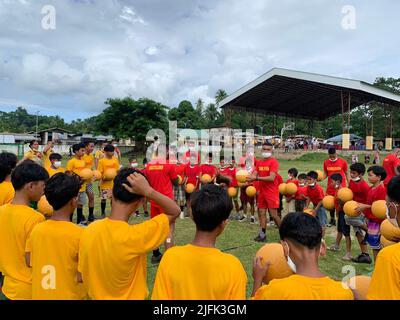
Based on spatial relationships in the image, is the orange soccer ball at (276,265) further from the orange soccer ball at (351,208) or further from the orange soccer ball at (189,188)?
the orange soccer ball at (189,188)

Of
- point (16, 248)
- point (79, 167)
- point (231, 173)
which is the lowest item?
point (16, 248)

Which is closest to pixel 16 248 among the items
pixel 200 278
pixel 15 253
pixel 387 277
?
pixel 15 253

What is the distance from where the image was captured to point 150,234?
215cm

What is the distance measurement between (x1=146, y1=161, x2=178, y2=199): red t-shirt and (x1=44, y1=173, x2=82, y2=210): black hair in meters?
3.40

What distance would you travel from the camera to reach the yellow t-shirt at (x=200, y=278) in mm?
1851

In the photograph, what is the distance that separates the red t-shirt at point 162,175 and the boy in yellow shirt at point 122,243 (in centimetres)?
369

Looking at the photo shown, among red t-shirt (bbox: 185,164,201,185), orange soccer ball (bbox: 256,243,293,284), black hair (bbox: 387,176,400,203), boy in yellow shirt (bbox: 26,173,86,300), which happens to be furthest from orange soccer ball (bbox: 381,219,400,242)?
red t-shirt (bbox: 185,164,201,185)

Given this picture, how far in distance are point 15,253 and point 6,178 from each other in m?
1.72

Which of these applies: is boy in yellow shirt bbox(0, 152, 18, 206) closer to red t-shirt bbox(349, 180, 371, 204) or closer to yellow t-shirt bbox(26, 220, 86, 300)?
yellow t-shirt bbox(26, 220, 86, 300)

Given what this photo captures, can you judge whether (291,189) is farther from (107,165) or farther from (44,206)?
(44,206)

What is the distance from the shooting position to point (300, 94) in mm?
33156

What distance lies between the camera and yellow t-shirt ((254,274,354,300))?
65.8 inches
